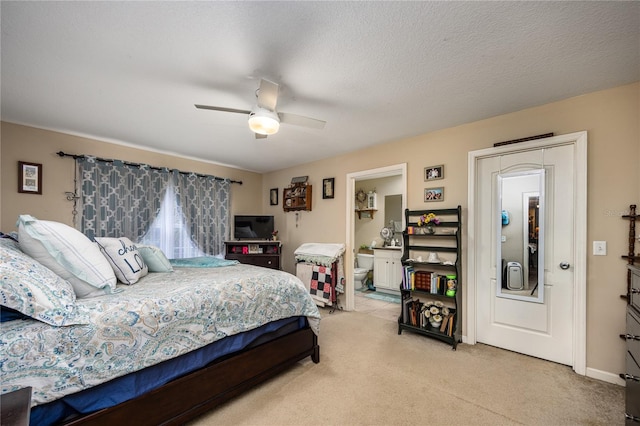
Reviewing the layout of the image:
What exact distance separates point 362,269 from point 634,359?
13.5 ft

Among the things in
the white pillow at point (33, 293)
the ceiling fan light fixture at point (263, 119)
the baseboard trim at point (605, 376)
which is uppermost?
the ceiling fan light fixture at point (263, 119)

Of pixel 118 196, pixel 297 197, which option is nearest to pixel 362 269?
pixel 297 197

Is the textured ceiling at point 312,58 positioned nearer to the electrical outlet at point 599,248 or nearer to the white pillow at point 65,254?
the white pillow at point 65,254

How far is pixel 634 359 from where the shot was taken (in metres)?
1.40

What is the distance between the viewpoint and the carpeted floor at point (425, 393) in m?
1.74

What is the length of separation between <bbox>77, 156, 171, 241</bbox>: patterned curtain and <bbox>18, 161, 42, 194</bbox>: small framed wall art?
14.3 inches

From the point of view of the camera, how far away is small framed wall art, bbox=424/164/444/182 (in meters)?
3.08

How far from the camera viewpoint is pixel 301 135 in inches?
130

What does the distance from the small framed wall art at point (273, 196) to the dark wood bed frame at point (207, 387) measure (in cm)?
317

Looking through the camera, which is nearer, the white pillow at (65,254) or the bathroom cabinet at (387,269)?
the white pillow at (65,254)

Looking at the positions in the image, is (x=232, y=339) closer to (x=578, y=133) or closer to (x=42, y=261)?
(x=42, y=261)

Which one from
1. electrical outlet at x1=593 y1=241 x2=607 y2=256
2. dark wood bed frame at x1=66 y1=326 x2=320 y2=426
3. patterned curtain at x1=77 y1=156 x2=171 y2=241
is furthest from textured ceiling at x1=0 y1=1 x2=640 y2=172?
dark wood bed frame at x1=66 y1=326 x2=320 y2=426

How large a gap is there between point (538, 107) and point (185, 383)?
360 cm

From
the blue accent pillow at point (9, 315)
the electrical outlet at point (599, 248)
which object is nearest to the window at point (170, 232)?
the blue accent pillow at point (9, 315)
